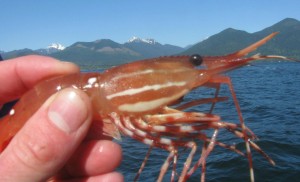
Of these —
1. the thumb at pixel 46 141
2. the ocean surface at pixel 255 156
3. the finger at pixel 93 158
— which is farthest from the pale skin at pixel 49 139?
the ocean surface at pixel 255 156

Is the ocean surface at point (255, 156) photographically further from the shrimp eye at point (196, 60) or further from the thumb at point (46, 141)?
the thumb at point (46, 141)

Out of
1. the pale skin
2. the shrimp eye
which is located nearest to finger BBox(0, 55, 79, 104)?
the pale skin

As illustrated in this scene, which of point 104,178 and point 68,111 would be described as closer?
point 68,111

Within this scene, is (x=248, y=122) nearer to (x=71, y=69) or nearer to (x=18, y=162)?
(x=71, y=69)

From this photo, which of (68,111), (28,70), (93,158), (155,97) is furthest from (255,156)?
(68,111)

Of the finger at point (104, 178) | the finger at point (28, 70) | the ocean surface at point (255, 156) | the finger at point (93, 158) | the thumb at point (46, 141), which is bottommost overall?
the ocean surface at point (255, 156)

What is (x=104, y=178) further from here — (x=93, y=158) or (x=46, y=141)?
(x=46, y=141)
